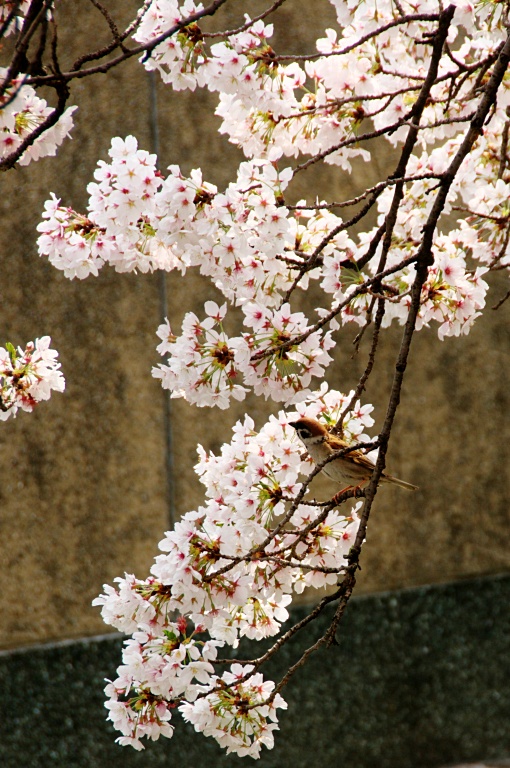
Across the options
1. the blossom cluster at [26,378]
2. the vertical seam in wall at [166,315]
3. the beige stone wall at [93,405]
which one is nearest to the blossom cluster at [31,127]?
the blossom cluster at [26,378]

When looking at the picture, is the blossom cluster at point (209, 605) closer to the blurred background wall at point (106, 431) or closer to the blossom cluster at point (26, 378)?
the blossom cluster at point (26, 378)

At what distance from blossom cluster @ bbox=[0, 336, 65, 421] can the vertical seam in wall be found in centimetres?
224

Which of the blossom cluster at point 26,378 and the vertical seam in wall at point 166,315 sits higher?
the vertical seam in wall at point 166,315

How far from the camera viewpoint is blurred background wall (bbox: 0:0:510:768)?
4984mm

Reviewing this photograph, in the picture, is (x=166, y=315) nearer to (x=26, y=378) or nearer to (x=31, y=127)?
(x=26, y=378)

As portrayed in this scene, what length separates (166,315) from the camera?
519cm

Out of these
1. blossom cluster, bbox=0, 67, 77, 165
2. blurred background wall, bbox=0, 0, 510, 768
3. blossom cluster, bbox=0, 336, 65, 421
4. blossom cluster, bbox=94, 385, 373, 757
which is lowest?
blossom cluster, bbox=94, 385, 373, 757

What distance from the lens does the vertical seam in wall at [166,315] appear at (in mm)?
5184

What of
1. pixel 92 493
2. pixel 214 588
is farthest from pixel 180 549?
pixel 92 493

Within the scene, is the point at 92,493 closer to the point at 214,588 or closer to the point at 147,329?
the point at 147,329

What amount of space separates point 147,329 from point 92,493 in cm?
96

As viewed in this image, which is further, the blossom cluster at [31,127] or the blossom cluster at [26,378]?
the blossom cluster at [26,378]

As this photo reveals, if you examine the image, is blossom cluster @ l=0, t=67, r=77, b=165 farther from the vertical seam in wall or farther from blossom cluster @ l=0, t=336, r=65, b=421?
the vertical seam in wall

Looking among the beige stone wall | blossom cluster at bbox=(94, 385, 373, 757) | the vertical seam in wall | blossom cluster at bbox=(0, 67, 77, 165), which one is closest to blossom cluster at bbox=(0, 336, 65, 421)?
blossom cluster at bbox=(0, 67, 77, 165)
